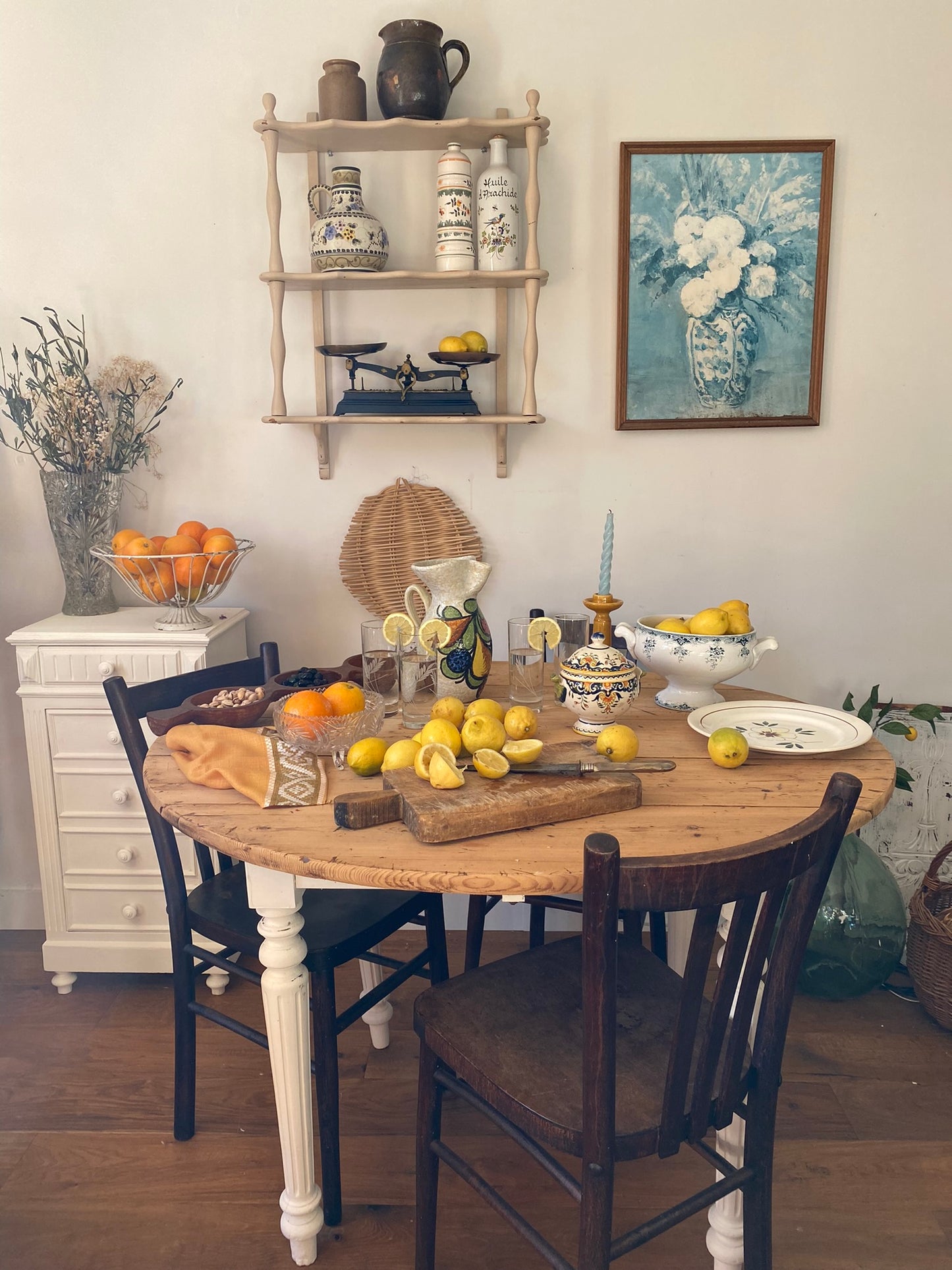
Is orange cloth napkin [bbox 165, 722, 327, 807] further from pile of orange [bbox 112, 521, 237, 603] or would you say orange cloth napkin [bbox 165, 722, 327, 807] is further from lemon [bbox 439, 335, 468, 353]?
lemon [bbox 439, 335, 468, 353]

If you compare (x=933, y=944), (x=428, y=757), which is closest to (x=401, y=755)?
(x=428, y=757)

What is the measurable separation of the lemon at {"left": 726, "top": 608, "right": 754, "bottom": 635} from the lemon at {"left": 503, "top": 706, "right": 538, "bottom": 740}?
0.47m

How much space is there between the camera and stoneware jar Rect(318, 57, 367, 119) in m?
2.19

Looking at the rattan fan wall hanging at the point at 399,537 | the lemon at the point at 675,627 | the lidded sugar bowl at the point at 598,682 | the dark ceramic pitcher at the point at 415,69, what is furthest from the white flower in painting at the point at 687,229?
the lidded sugar bowl at the point at 598,682

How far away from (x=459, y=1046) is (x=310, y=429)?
1686mm

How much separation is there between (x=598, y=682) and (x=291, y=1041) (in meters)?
0.78

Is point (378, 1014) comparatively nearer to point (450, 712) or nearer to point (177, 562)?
point (450, 712)

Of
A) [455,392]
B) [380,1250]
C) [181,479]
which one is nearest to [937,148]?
[455,392]

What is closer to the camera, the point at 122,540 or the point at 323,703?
the point at 323,703

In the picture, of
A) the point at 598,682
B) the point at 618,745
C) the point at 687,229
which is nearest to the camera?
the point at 618,745

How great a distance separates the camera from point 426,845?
1.27 m

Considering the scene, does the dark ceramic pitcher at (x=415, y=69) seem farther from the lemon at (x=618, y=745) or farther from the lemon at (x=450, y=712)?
the lemon at (x=618, y=745)

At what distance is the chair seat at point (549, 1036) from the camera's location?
1194 millimetres

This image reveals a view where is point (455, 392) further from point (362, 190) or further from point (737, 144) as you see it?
point (737, 144)
